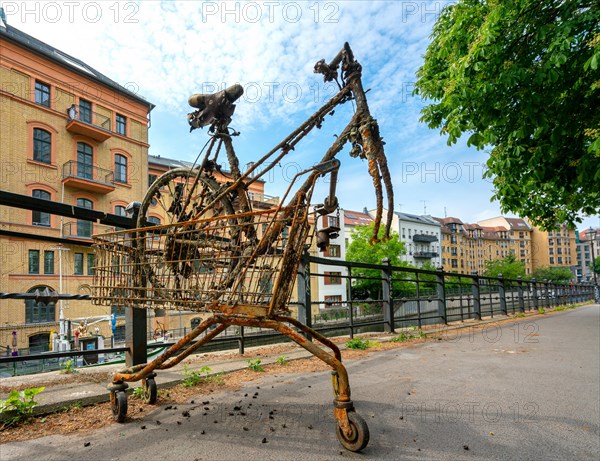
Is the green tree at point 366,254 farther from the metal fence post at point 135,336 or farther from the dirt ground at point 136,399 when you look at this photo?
the metal fence post at point 135,336

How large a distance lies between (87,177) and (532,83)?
2500 centimetres

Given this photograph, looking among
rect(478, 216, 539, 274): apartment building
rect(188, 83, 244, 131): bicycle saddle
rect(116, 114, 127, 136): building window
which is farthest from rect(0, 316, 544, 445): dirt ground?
rect(478, 216, 539, 274): apartment building

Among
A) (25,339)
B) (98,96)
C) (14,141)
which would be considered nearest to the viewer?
(25,339)

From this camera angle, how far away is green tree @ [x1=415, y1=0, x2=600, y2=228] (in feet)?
16.0

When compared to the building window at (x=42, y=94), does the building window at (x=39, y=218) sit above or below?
below

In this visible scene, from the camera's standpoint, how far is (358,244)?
46.7 meters

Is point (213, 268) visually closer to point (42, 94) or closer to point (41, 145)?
point (41, 145)

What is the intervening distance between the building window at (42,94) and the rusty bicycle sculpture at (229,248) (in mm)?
23538

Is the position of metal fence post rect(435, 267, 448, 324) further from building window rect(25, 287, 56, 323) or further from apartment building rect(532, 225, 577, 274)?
apartment building rect(532, 225, 577, 274)

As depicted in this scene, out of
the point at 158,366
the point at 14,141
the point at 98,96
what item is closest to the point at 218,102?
the point at 158,366

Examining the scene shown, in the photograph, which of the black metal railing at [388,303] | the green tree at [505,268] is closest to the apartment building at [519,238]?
the green tree at [505,268]

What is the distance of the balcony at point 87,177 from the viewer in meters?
22.5

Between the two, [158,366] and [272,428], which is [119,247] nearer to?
[158,366]

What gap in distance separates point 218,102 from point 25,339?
2072cm
